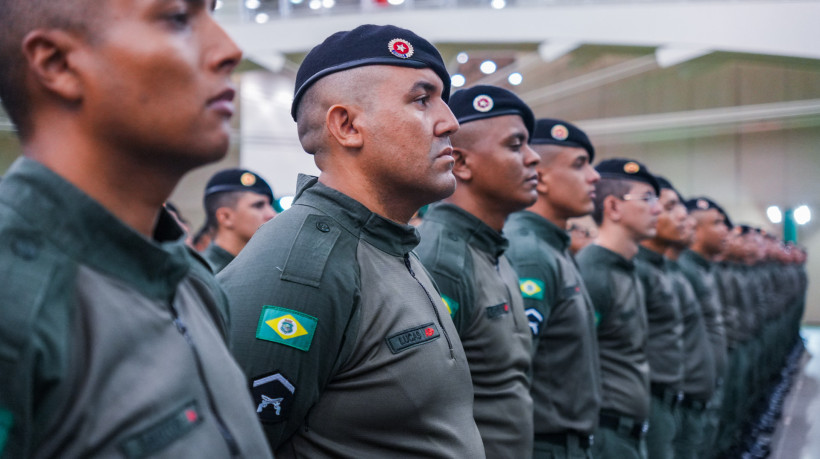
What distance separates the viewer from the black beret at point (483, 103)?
2645mm

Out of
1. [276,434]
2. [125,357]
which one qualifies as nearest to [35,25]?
[125,357]

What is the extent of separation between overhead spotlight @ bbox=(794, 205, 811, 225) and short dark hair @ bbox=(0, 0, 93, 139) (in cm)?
1754

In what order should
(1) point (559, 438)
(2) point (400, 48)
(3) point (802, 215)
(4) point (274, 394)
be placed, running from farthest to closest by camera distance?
(3) point (802, 215) < (1) point (559, 438) < (2) point (400, 48) < (4) point (274, 394)

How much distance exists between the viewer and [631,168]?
4332mm

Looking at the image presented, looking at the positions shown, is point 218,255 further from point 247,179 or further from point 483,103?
point 483,103

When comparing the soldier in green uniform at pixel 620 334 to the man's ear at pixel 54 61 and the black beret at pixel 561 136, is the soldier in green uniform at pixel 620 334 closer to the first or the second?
the black beret at pixel 561 136

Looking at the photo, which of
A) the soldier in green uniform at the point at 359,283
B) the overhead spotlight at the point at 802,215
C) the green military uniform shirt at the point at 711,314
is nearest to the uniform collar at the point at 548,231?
the soldier in green uniform at the point at 359,283

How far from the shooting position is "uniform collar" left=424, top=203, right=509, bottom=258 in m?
2.43

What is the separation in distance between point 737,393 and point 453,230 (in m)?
5.91

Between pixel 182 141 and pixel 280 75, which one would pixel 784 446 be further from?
pixel 280 75

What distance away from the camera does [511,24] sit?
11.9 metres

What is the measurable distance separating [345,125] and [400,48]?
221 millimetres

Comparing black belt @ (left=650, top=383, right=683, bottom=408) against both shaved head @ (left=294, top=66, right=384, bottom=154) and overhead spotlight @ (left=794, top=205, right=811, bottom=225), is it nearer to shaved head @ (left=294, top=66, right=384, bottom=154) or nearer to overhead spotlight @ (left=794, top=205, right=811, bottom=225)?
shaved head @ (left=294, top=66, right=384, bottom=154)

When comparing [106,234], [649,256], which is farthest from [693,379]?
[106,234]
